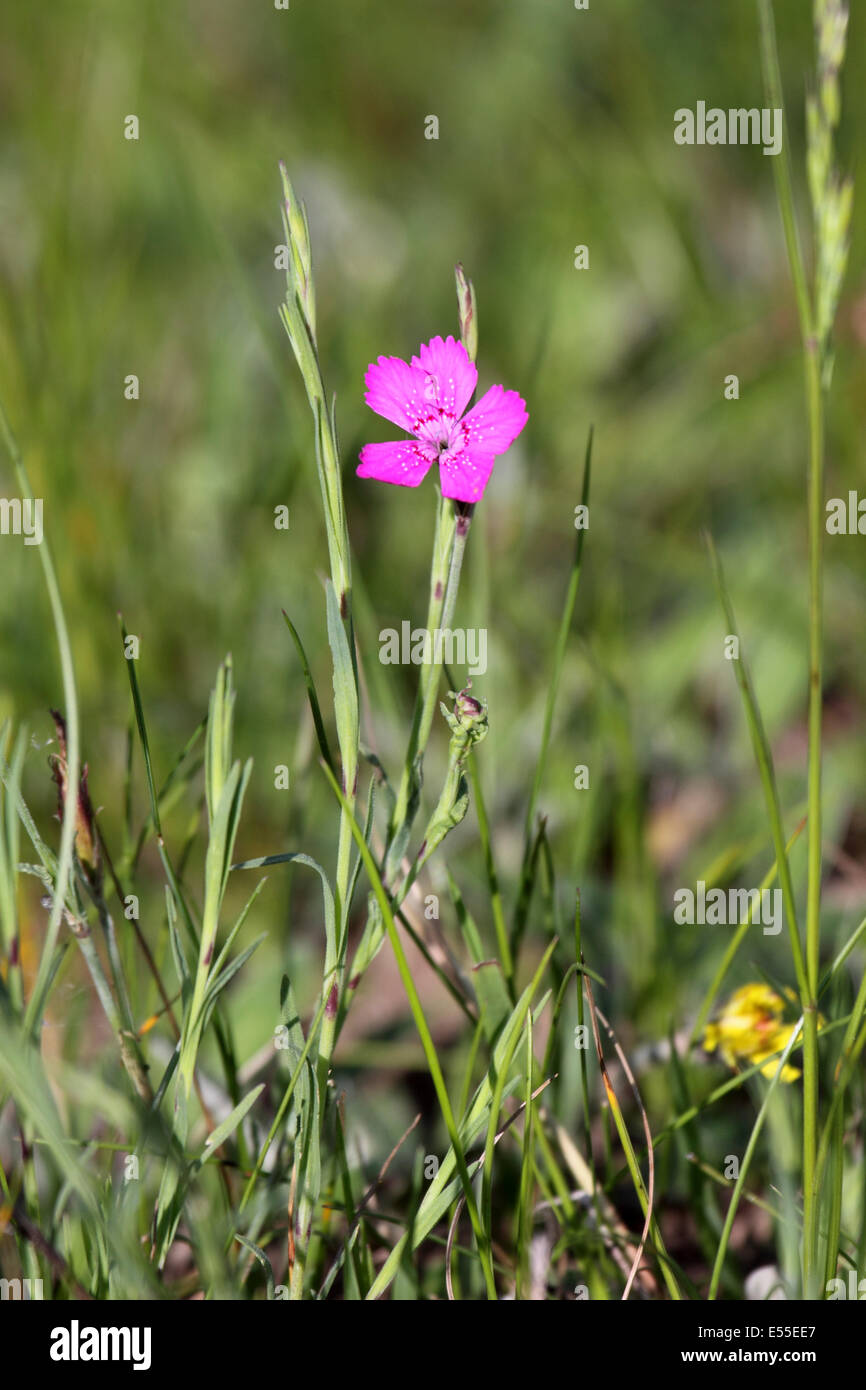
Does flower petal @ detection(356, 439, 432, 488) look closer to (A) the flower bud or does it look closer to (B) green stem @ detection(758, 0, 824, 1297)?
(A) the flower bud

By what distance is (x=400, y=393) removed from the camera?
3.15ft

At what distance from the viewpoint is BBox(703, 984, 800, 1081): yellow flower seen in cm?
135

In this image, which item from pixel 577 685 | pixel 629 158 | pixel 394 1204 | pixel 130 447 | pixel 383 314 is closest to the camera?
pixel 394 1204

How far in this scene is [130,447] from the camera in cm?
279

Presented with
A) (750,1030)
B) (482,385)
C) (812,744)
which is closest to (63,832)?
(812,744)

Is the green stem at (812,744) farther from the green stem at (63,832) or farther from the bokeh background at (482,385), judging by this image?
the green stem at (63,832)

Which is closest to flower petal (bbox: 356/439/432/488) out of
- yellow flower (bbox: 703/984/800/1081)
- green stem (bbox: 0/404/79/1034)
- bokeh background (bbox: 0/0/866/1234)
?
green stem (bbox: 0/404/79/1034)

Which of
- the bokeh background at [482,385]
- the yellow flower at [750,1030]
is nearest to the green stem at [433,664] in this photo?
the bokeh background at [482,385]

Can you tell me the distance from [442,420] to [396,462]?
7 cm

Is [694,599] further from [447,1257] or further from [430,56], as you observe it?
[430,56]

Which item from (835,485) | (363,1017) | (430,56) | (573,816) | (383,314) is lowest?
(363,1017)
